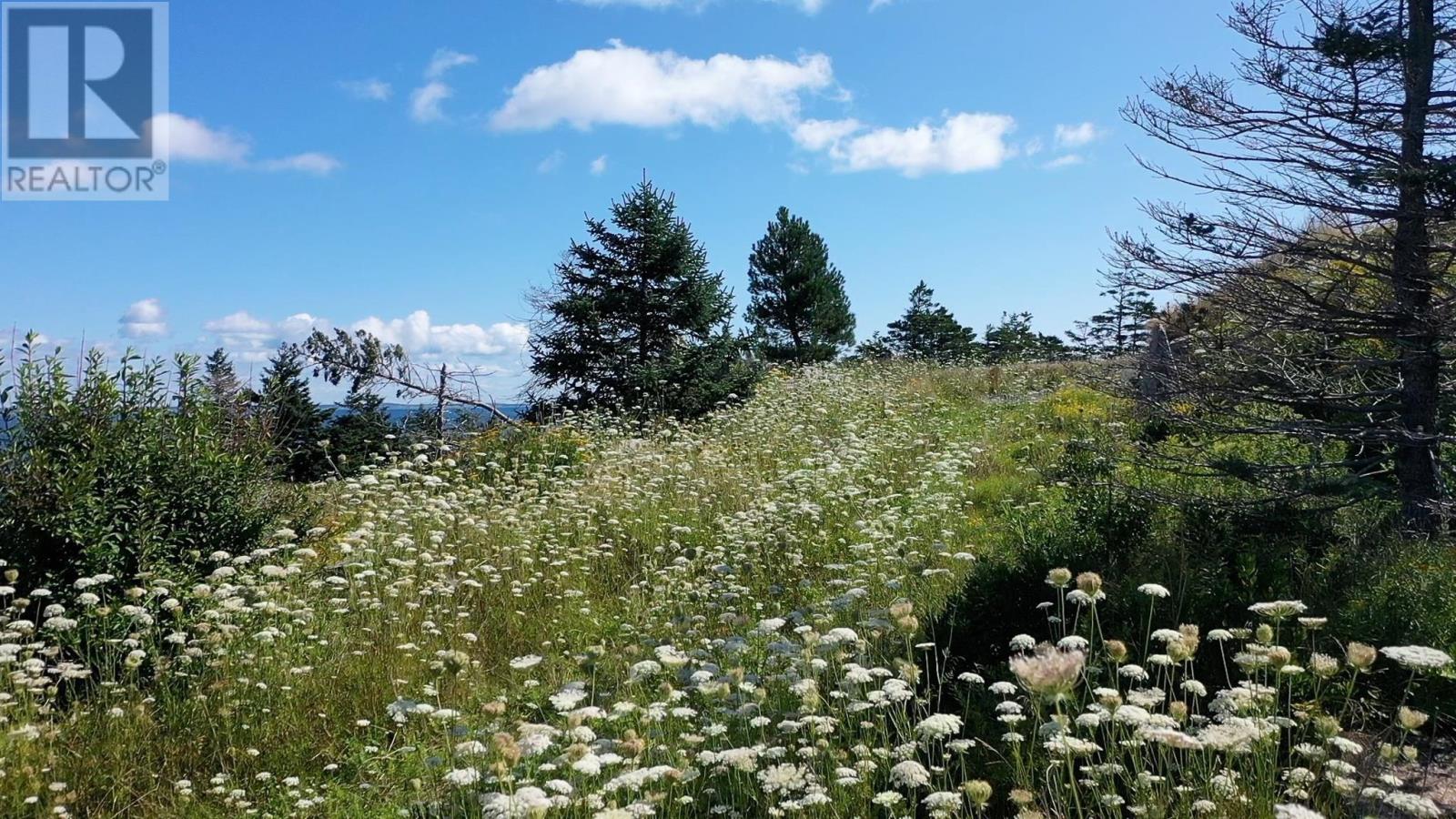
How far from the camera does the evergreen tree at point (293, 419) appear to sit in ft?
24.6

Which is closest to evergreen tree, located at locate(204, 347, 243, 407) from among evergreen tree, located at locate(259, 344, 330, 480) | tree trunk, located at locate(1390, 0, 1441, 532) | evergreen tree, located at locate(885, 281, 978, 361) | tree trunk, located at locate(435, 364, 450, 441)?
evergreen tree, located at locate(259, 344, 330, 480)

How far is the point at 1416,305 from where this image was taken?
468cm

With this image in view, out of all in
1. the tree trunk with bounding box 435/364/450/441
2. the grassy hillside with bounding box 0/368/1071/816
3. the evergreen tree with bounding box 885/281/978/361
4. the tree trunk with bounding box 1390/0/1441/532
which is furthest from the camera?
the evergreen tree with bounding box 885/281/978/361

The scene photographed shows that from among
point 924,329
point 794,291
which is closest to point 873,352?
point 794,291

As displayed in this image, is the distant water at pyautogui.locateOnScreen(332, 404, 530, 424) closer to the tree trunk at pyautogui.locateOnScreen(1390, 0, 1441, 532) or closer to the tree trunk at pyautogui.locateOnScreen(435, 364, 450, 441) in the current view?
the tree trunk at pyautogui.locateOnScreen(435, 364, 450, 441)

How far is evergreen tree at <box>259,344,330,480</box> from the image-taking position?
24.6ft

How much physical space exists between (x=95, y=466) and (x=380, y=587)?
185 cm

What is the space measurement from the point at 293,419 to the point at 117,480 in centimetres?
654

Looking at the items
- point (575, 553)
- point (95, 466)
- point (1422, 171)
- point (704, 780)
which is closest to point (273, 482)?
point (95, 466)

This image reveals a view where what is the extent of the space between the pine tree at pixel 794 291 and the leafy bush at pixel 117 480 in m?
24.6

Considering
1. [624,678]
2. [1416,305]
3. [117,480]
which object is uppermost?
[1416,305]

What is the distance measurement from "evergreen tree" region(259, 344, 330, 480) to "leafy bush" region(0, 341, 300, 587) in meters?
1.13

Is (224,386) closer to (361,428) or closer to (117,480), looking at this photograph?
(117,480)

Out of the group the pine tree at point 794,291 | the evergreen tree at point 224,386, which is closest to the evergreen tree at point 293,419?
the evergreen tree at point 224,386
